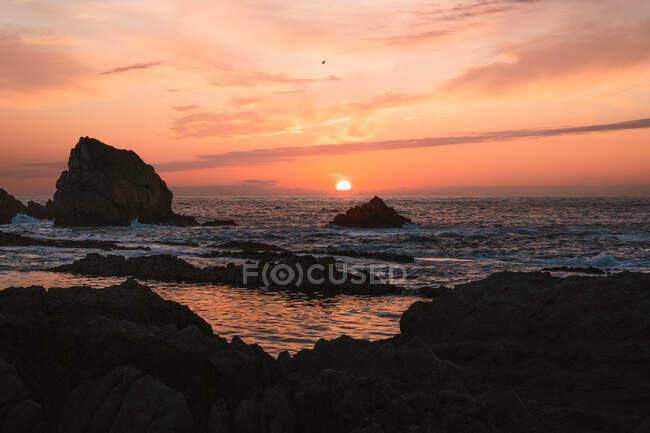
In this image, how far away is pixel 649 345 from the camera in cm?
822

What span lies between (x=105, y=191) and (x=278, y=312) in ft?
218

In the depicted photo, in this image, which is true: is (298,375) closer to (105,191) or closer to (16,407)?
(16,407)

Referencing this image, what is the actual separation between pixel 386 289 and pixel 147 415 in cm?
1714

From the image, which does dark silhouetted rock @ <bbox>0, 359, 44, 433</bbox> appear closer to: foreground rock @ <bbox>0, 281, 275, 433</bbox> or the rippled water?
foreground rock @ <bbox>0, 281, 275, 433</bbox>

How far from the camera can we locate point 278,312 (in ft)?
53.8

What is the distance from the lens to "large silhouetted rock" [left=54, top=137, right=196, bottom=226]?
7381cm

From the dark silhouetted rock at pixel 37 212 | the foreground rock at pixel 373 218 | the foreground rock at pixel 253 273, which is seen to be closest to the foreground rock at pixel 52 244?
the foreground rock at pixel 253 273

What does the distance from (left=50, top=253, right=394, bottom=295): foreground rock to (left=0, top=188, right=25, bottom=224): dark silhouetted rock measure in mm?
60032

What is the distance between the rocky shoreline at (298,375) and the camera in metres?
5.11

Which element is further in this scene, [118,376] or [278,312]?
[278,312]

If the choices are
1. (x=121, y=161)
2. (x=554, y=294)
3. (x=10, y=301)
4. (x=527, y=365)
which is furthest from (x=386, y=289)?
(x=121, y=161)

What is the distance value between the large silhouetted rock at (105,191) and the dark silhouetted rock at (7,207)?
7.83 meters

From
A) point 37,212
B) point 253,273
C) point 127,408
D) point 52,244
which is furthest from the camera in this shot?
point 37,212

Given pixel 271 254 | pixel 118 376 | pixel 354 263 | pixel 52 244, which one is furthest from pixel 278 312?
pixel 52 244
